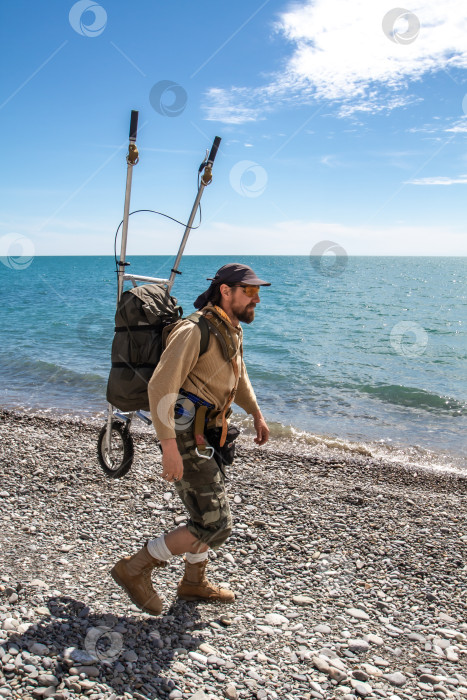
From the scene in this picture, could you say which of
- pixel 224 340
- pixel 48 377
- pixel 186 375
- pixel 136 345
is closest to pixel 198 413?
pixel 186 375

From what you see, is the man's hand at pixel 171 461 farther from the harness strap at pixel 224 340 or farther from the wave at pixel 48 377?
the wave at pixel 48 377

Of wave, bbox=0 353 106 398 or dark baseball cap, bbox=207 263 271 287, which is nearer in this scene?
dark baseball cap, bbox=207 263 271 287

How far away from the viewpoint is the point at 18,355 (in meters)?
21.5

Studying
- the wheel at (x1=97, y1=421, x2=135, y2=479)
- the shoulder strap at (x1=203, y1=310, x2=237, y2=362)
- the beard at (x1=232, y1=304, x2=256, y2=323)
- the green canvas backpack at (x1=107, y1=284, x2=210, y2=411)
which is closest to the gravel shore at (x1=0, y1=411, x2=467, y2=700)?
the wheel at (x1=97, y1=421, x2=135, y2=479)

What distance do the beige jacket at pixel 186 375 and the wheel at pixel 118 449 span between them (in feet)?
6.23

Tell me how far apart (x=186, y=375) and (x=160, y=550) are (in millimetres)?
1493

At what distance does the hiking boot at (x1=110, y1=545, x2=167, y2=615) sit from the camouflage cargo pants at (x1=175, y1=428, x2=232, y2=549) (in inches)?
22.5

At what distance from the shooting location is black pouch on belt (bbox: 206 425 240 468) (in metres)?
4.19

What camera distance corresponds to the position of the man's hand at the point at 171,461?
369cm

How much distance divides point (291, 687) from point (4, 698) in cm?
184

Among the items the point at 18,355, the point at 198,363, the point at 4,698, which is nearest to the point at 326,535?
the point at 198,363

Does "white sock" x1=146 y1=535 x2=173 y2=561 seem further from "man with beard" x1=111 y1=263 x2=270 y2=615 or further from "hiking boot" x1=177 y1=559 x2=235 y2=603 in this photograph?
"hiking boot" x1=177 y1=559 x2=235 y2=603

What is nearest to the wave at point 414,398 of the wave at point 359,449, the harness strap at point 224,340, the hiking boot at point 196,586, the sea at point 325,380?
the sea at point 325,380

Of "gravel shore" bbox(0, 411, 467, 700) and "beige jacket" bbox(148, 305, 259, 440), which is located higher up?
"beige jacket" bbox(148, 305, 259, 440)
